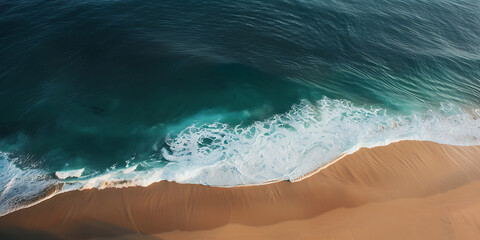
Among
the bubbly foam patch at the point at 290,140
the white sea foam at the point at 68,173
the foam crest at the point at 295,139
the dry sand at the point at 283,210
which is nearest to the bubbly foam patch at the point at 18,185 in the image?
the white sea foam at the point at 68,173

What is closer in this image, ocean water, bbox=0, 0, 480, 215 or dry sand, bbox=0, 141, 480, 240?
dry sand, bbox=0, 141, 480, 240

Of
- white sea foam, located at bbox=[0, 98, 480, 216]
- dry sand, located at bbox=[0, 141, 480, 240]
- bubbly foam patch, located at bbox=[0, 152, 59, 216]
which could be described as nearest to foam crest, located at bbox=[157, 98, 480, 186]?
white sea foam, located at bbox=[0, 98, 480, 216]

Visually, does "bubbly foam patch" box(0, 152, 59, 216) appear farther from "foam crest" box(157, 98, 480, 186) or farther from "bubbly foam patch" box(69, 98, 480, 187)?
"foam crest" box(157, 98, 480, 186)

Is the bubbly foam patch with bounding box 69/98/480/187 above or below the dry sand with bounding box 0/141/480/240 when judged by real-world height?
above

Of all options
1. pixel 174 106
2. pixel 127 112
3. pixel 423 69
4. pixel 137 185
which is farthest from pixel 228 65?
pixel 423 69

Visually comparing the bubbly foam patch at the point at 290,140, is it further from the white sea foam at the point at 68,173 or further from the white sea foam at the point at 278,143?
the white sea foam at the point at 68,173

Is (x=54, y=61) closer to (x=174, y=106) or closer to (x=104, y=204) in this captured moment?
(x=174, y=106)
